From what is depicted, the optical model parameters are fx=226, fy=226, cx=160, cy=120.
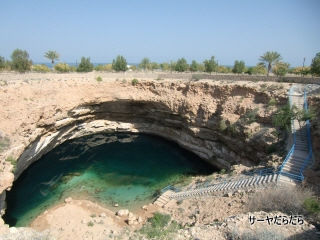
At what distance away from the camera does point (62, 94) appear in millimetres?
26141

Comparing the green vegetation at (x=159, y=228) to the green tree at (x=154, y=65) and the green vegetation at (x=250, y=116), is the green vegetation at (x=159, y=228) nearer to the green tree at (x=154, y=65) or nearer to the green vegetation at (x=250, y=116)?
the green vegetation at (x=250, y=116)

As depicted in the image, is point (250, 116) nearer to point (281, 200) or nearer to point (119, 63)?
point (281, 200)

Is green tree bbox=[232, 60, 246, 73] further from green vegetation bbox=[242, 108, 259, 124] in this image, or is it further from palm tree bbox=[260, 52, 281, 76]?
green vegetation bbox=[242, 108, 259, 124]

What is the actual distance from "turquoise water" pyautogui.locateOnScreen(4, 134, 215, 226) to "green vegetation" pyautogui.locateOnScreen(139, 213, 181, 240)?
3975 mm

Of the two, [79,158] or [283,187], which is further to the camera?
[79,158]

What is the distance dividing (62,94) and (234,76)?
21406 mm

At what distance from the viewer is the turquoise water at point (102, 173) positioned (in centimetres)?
2083

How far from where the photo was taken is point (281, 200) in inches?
511

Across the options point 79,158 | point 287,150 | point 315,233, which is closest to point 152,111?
point 79,158

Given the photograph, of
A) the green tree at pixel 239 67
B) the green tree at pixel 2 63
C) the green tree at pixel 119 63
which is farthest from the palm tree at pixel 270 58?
the green tree at pixel 2 63

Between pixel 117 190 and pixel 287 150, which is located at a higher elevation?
pixel 287 150

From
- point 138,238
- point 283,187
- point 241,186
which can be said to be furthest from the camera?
point 241,186

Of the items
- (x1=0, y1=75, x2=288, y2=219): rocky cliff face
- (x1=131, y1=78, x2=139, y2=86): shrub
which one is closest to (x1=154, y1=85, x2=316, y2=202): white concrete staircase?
(x1=0, y1=75, x2=288, y2=219): rocky cliff face

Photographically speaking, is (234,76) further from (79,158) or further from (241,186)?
(79,158)
